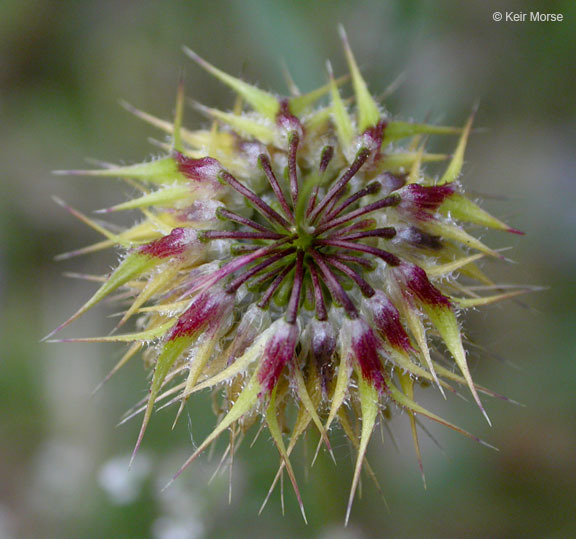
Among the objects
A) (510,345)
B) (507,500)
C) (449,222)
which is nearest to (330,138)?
(449,222)

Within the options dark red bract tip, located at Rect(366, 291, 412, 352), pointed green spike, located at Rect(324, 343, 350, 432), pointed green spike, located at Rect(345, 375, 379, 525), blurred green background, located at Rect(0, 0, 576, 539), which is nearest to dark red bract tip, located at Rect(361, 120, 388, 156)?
dark red bract tip, located at Rect(366, 291, 412, 352)

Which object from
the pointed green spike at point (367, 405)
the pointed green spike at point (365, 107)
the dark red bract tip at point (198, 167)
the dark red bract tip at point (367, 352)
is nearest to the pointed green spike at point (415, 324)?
the dark red bract tip at point (367, 352)

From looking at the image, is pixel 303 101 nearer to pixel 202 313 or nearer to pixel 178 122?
pixel 178 122

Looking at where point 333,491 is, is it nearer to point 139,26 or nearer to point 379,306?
point 379,306

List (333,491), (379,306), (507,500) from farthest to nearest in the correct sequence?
(507,500) → (333,491) → (379,306)

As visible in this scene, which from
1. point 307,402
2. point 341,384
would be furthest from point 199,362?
point 341,384

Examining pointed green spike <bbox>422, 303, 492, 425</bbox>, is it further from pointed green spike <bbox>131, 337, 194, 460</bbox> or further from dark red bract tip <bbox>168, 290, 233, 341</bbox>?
pointed green spike <bbox>131, 337, 194, 460</bbox>
